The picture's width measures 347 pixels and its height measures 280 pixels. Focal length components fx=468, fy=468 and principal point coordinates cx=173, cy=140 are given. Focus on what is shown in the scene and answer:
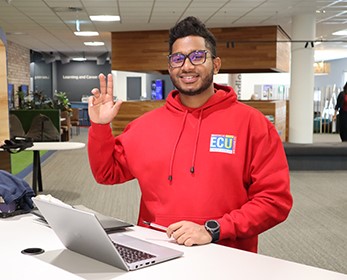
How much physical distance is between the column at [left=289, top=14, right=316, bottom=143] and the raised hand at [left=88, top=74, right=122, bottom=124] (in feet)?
25.8

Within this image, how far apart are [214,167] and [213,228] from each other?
0.24m

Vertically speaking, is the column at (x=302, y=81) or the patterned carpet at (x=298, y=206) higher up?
the column at (x=302, y=81)

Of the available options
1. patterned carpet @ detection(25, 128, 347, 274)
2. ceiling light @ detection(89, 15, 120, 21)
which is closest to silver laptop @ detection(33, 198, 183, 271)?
patterned carpet @ detection(25, 128, 347, 274)

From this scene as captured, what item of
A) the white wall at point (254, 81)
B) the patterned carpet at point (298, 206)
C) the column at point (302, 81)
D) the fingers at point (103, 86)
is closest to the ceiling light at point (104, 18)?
the patterned carpet at point (298, 206)

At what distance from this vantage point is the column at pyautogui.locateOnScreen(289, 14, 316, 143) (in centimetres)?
914

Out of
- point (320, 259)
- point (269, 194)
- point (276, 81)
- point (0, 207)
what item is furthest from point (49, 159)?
point (276, 81)

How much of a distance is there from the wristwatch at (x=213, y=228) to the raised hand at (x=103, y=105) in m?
0.54

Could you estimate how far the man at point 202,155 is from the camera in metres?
1.71

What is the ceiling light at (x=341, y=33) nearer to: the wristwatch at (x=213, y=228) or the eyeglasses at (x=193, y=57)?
the eyeglasses at (x=193, y=57)

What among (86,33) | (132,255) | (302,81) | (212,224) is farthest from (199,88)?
(86,33)

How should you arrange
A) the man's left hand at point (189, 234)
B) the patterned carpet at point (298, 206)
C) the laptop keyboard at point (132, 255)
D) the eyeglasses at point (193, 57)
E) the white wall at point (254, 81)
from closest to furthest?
the laptop keyboard at point (132, 255) < the man's left hand at point (189, 234) < the eyeglasses at point (193, 57) < the patterned carpet at point (298, 206) < the white wall at point (254, 81)

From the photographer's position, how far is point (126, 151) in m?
1.92

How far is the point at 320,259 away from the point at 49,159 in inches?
278

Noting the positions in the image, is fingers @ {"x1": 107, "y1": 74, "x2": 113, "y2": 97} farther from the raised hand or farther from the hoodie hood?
the hoodie hood
